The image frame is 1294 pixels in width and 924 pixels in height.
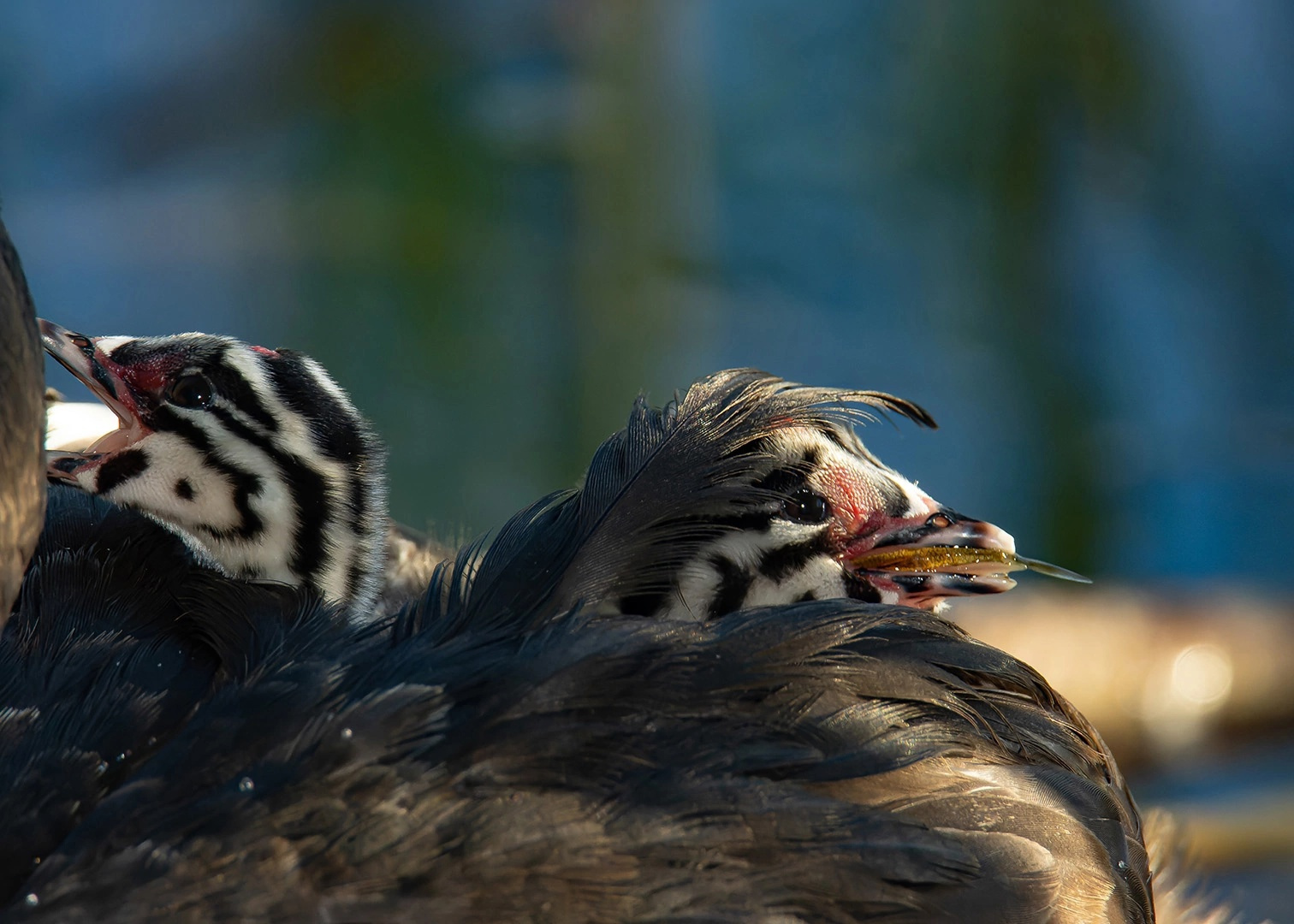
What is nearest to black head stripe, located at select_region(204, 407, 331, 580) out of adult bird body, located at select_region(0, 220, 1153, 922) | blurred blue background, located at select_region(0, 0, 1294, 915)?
adult bird body, located at select_region(0, 220, 1153, 922)

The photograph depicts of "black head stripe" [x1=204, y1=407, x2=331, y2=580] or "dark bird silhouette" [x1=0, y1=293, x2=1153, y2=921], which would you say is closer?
"dark bird silhouette" [x1=0, y1=293, x2=1153, y2=921]

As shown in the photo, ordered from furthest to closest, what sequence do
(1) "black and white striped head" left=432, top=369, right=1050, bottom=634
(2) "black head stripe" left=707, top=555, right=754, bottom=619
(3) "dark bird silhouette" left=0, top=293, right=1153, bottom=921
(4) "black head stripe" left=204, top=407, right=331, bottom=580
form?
(4) "black head stripe" left=204, top=407, right=331, bottom=580 → (2) "black head stripe" left=707, top=555, right=754, bottom=619 → (1) "black and white striped head" left=432, top=369, right=1050, bottom=634 → (3) "dark bird silhouette" left=0, top=293, right=1153, bottom=921

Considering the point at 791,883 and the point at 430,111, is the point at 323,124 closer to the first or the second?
the point at 430,111

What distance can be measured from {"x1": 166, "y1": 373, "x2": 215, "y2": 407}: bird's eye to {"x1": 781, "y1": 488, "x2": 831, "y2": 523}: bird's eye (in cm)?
96

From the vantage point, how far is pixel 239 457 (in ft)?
7.70

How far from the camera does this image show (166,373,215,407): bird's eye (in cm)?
237

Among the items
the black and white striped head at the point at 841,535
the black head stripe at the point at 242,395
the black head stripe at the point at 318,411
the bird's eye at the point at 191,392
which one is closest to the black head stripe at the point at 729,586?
the black and white striped head at the point at 841,535

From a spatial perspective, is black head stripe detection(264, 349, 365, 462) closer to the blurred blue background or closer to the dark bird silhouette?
the dark bird silhouette

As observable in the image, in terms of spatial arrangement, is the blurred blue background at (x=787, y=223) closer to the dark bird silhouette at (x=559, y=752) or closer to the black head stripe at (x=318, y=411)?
the black head stripe at (x=318, y=411)

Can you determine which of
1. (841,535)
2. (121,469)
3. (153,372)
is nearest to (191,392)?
(153,372)

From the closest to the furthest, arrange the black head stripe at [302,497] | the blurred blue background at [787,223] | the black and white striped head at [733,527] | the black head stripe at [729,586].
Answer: the black and white striped head at [733,527], the black head stripe at [729,586], the black head stripe at [302,497], the blurred blue background at [787,223]

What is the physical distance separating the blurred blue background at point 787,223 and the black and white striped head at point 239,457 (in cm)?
729

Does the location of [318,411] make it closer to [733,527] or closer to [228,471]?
[228,471]

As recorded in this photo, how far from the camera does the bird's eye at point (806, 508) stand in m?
2.32
